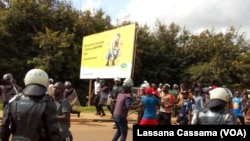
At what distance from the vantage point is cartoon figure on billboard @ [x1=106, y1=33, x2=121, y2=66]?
870 inches

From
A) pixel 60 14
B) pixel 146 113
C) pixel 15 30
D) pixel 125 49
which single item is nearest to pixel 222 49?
pixel 60 14

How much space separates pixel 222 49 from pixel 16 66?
54.9 ft

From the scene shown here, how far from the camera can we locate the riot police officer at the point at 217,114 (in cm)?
529

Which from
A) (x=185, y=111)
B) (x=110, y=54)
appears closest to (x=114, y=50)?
(x=110, y=54)

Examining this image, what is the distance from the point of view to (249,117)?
2112 centimetres

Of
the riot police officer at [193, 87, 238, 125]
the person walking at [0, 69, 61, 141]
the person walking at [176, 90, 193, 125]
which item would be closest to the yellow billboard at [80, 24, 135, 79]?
the person walking at [176, 90, 193, 125]

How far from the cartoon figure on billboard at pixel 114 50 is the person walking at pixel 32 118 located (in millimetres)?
17244

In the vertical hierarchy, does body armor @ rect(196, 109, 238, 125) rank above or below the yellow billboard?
below

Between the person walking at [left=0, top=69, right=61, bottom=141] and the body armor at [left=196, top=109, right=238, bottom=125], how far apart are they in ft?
5.50

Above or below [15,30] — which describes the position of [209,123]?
below

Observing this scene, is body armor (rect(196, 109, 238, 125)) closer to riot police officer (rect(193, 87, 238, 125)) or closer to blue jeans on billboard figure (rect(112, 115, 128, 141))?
riot police officer (rect(193, 87, 238, 125))

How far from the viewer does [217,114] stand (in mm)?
5352

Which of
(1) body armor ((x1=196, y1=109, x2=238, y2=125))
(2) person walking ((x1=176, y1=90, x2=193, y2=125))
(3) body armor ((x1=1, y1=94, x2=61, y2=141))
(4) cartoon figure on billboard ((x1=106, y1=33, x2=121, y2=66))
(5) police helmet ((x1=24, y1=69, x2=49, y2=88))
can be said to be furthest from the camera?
(4) cartoon figure on billboard ((x1=106, y1=33, x2=121, y2=66))

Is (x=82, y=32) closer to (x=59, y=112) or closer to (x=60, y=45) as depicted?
(x=60, y=45)
